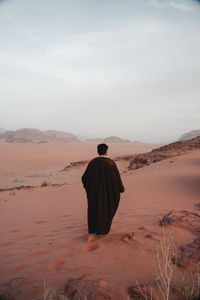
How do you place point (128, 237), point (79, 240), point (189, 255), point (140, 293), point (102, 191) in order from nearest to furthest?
1. point (140, 293)
2. point (189, 255)
3. point (128, 237)
4. point (79, 240)
5. point (102, 191)

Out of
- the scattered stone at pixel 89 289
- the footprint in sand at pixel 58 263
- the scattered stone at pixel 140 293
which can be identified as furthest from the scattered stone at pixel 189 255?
the footprint in sand at pixel 58 263

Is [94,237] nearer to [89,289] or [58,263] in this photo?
[58,263]

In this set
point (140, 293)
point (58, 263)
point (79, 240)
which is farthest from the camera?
point (79, 240)

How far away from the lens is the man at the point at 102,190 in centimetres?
402

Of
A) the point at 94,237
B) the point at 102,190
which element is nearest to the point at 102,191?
the point at 102,190

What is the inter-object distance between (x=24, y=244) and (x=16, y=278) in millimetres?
1443

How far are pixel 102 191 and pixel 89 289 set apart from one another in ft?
6.23

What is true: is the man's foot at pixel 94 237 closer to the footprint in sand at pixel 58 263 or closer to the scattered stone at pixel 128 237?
the scattered stone at pixel 128 237

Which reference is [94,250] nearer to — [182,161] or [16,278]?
[16,278]

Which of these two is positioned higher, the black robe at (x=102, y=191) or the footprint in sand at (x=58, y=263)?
the black robe at (x=102, y=191)

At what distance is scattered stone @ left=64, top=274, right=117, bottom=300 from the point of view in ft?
7.13

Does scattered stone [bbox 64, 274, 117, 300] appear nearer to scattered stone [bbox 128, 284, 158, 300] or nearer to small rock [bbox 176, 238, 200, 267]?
scattered stone [bbox 128, 284, 158, 300]

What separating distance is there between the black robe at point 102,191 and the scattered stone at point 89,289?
5.10 feet

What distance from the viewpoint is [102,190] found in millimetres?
4043
